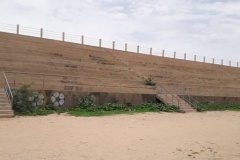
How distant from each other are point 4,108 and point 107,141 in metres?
6.92

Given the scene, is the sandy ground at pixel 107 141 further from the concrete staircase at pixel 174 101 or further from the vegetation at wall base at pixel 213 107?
the vegetation at wall base at pixel 213 107

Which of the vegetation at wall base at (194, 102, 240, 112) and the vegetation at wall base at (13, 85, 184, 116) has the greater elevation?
the vegetation at wall base at (13, 85, 184, 116)

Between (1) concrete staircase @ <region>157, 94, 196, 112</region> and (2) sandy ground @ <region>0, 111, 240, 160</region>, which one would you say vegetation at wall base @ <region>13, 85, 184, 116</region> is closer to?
(1) concrete staircase @ <region>157, 94, 196, 112</region>

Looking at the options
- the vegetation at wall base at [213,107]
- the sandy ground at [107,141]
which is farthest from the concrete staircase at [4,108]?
the vegetation at wall base at [213,107]

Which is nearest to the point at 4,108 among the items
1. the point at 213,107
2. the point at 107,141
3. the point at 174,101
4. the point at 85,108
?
the point at 85,108

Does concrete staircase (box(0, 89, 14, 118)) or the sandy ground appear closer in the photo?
the sandy ground

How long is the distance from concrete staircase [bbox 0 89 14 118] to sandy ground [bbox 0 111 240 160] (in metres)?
0.59

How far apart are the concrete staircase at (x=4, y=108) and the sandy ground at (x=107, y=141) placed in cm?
59

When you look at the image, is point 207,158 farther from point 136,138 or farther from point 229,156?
point 136,138

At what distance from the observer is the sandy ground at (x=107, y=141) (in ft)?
27.6

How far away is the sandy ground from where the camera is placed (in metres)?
8.40

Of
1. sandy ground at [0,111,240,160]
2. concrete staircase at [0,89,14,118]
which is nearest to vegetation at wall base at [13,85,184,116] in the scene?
concrete staircase at [0,89,14,118]

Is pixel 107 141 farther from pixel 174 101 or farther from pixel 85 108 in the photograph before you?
pixel 174 101

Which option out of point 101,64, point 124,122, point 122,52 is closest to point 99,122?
point 124,122
